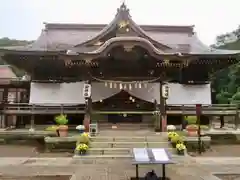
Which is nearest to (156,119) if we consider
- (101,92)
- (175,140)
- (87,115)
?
(101,92)

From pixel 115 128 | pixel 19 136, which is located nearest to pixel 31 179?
pixel 19 136

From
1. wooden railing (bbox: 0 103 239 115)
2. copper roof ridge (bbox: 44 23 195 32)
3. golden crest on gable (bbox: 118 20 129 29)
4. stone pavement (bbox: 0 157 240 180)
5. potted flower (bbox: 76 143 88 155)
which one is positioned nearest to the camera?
stone pavement (bbox: 0 157 240 180)

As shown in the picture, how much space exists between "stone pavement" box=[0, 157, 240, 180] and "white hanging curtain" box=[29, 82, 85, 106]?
21.3 ft

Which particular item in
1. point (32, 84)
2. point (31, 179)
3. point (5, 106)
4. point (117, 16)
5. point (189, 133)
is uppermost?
point (117, 16)

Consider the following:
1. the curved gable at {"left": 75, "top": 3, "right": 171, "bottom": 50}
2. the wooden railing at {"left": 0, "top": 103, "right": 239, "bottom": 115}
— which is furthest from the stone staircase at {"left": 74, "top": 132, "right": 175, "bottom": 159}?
the curved gable at {"left": 75, "top": 3, "right": 171, "bottom": 50}

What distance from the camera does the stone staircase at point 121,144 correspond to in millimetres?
13148

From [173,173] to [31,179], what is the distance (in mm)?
4519

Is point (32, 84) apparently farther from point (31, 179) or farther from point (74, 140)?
point (31, 179)

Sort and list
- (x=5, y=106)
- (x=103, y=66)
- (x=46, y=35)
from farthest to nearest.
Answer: (x=46, y=35), (x=103, y=66), (x=5, y=106)

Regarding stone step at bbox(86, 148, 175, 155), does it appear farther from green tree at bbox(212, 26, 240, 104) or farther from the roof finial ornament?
green tree at bbox(212, 26, 240, 104)

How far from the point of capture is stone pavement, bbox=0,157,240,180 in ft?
30.1

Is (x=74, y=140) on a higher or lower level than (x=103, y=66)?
lower

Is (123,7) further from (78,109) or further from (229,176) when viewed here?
(229,176)

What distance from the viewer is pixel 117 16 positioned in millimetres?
18859
